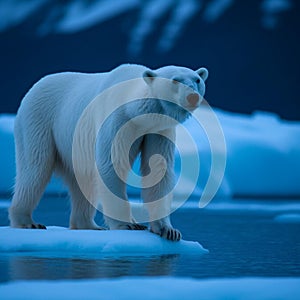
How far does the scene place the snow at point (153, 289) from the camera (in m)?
3.08

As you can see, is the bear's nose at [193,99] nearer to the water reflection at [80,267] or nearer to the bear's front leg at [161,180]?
the bear's front leg at [161,180]

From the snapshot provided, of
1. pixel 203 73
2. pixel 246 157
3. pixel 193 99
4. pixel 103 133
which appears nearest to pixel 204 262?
pixel 193 99

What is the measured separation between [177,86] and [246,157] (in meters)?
11.2

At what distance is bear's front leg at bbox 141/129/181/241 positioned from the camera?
488 centimetres

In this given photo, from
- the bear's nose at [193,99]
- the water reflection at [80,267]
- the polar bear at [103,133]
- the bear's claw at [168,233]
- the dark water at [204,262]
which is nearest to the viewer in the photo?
the water reflection at [80,267]

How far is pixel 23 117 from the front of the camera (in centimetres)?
557

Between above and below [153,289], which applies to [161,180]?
above

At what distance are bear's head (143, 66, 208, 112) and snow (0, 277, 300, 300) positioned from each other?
4.57ft

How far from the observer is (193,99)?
14.9 ft

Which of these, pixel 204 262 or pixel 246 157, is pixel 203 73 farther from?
pixel 246 157

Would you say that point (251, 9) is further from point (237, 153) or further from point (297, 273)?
point (297, 273)

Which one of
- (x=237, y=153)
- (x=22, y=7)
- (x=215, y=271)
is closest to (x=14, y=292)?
(x=215, y=271)

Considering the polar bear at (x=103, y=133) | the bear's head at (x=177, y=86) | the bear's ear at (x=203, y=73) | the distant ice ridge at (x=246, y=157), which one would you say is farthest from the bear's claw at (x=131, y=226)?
the distant ice ridge at (x=246, y=157)

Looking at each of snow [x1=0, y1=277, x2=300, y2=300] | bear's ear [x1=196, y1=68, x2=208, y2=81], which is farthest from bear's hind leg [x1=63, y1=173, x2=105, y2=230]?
snow [x1=0, y1=277, x2=300, y2=300]
